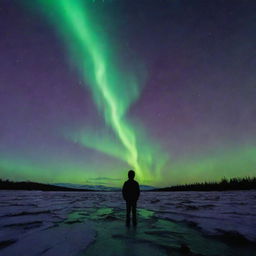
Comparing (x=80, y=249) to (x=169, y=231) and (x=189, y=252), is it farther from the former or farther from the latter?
(x=169, y=231)

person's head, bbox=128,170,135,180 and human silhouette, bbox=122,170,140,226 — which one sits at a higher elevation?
person's head, bbox=128,170,135,180

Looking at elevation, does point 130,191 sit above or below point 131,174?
below

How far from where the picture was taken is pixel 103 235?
11.9 ft

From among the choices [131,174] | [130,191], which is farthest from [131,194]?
[131,174]

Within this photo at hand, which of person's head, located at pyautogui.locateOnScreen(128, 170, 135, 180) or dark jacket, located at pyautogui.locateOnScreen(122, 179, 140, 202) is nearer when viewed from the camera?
dark jacket, located at pyautogui.locateOnScreen(122, 179, 140, 202)

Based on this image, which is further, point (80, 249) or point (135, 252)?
point (80, 249)

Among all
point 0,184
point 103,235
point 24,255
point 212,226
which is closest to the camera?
point 24,255

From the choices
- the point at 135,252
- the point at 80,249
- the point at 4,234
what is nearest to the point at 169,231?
the point at 135,252

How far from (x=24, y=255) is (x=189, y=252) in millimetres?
2282

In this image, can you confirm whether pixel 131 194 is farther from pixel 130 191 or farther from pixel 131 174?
pixel 131 174

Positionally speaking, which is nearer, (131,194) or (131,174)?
(131,194)

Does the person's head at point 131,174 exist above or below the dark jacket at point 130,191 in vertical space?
above

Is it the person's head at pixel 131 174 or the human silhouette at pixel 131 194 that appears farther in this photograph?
the person's head at pixel 131 174

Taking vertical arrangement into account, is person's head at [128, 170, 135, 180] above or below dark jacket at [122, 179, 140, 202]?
above
